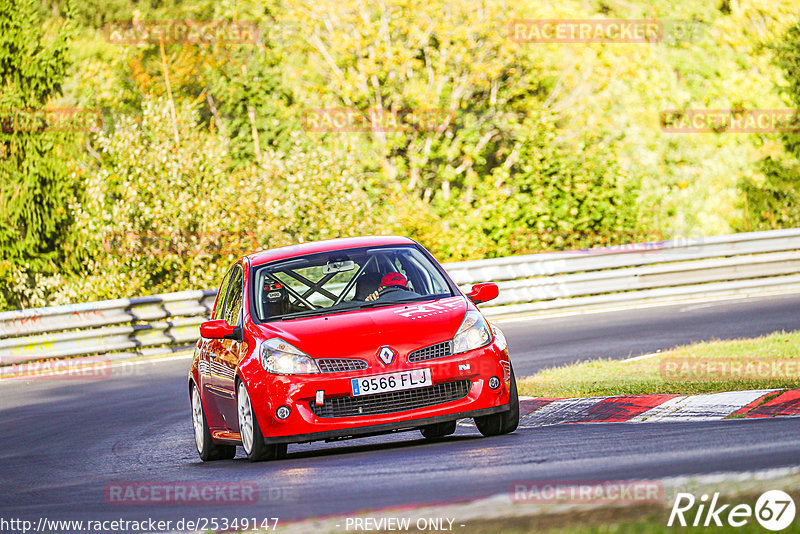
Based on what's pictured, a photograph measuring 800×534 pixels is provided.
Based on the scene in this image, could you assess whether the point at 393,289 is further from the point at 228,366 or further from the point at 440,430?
the point at 228,366

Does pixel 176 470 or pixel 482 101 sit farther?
pixel 482 101

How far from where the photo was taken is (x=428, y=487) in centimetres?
655

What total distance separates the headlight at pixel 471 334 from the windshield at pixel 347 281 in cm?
55

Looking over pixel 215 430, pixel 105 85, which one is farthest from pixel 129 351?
pixel 105 85

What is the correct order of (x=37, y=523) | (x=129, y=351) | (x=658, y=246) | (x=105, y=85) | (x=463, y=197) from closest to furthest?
1. (x=37, y=523)
2. (x=129, y=351)
3. (x=658, y=246)
4. (x=463, y=197)
5. (x=105, y=85)

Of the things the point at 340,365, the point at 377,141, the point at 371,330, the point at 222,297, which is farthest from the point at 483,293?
the point at 377,141

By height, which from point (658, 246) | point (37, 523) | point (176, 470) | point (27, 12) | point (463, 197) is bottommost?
point (463, 197)

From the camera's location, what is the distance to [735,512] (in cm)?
497

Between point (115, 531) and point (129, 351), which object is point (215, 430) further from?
point (129, 351)

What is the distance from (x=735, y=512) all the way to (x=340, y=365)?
3957 millimetres

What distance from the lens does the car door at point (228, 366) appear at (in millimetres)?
9203

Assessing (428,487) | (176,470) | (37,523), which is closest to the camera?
(428,487)

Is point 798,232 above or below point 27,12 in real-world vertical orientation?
below

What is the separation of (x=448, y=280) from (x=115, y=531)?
3922mm
